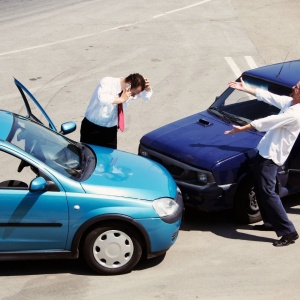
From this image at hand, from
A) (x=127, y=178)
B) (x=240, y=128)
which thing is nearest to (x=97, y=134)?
(x=127, y=178)

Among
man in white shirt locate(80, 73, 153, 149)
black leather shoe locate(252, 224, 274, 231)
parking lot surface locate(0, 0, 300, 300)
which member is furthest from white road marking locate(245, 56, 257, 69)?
black leather shoe locate(252, 224, 274, 231)

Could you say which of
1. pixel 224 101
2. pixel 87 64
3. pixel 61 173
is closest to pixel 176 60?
pixel 87 64

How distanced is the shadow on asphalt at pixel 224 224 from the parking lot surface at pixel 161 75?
1 centimetres

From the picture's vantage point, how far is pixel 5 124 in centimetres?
811

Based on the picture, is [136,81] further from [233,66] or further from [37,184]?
[233,66]

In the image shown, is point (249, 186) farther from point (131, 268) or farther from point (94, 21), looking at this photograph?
point (94, 21)

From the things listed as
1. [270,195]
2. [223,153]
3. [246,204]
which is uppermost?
[223,153]

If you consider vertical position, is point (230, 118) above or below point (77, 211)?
above

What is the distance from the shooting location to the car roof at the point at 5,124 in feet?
25.6

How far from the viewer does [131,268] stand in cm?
777

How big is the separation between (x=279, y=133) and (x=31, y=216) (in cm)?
283

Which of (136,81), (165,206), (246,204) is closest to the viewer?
(165,206)

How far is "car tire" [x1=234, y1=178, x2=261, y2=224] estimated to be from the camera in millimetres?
8883

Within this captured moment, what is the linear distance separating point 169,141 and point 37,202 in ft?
7.78
